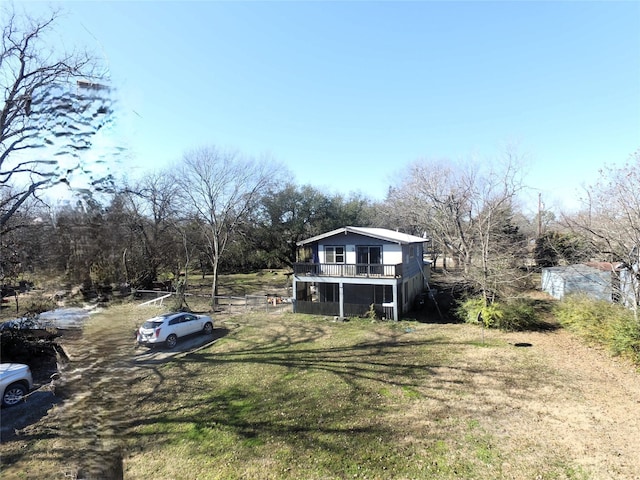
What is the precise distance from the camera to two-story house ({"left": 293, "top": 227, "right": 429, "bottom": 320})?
17703 mm

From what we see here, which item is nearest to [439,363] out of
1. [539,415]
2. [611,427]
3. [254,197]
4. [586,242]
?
[539,415]

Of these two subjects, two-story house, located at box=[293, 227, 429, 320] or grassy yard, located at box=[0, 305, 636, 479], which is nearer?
grassy yard, located at box=[0, 305, 636, 479]

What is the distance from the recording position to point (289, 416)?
693 centimetres

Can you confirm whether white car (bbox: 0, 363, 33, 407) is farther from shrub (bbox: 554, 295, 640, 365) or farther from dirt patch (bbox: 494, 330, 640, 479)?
shrub (bbox: 554, 295, 640, 365)

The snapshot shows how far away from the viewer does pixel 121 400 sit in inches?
126

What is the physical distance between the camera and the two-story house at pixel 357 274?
58.1ft

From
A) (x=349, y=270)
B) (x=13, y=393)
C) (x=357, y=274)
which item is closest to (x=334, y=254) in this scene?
(x=349, y=270)

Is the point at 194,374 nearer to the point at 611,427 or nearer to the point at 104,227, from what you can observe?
the point at 104,227

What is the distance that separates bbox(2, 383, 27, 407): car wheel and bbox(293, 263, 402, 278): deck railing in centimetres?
1477

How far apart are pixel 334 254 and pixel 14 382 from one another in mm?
16357

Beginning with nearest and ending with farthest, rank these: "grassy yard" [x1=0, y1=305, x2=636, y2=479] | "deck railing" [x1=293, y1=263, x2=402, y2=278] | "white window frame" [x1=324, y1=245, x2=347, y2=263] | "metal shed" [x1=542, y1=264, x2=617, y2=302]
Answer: "grassy yard" [x1=0, y1=305, x2=636, y2=479], "metal shed" [x1=542, y1=264, x2=617, y2=302], "deck railing" [x1=293, y1=263, x2=402, y2=278], "white window frame" [x1=324, y1=245, x2=347, y2=263]

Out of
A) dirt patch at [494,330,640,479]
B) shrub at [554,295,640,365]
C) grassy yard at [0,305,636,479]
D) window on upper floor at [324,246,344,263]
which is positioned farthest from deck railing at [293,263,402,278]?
dirt patch at [494,330,640,479]

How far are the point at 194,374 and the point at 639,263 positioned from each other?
45.1 ft

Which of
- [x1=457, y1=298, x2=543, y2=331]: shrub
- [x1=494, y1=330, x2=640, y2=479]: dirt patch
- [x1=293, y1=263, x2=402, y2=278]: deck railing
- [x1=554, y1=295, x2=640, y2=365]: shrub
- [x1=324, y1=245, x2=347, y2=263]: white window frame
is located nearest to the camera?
[x1=494, y1=330, x2=640, y2=479]: dirt patch
